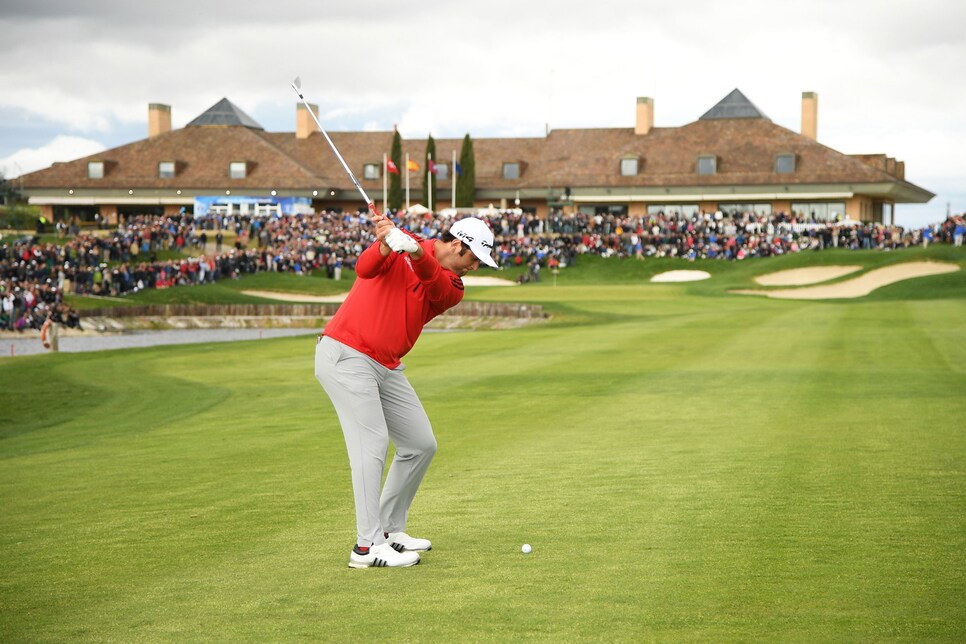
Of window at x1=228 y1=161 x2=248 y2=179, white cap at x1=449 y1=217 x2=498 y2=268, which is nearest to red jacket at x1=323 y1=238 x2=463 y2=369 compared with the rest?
white cap at x1=449 y1=217 x2=498 y2=268

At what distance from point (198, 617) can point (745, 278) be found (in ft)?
193

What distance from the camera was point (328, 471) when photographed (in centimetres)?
1278

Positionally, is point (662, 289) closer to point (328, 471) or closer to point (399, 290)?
point (328, 471)

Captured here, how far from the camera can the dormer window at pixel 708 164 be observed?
89.2 m

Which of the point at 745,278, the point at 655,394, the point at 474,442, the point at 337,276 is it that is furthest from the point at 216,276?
the point at 474,442

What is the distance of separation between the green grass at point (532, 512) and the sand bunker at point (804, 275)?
129 ft

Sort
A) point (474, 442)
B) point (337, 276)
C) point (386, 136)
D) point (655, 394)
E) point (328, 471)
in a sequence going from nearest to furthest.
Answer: point (328, 471)
point (474, 442)
point (655, 394)
point (337, 276)
point (386, 136)

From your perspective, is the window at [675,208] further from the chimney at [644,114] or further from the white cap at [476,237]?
the white cap at [476,237]

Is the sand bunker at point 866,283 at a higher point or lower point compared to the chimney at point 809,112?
lower

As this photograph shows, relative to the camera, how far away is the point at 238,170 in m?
96.2

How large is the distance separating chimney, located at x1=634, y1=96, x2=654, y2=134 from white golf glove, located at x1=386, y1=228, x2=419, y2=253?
9103 centimetres

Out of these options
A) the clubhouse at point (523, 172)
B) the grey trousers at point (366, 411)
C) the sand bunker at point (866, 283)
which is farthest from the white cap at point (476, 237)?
the clubhouse at point (523, 172)

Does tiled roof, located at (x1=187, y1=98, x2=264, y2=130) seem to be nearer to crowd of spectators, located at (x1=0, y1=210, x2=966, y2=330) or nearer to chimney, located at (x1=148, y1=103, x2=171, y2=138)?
chimney, located at (x1=148, y1=103, x2=171, y2=138)

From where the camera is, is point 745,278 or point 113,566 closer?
point 113,566
